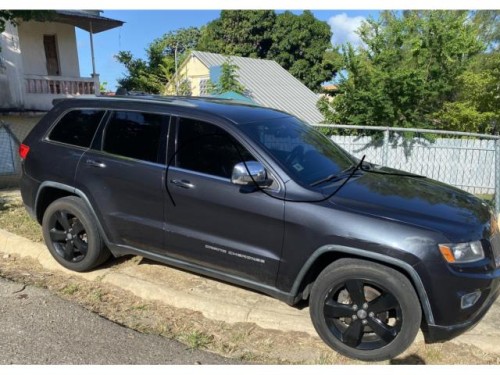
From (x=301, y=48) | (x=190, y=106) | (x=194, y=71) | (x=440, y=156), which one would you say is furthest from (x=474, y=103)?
(x=301, y=48)

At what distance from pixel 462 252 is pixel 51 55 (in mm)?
17394

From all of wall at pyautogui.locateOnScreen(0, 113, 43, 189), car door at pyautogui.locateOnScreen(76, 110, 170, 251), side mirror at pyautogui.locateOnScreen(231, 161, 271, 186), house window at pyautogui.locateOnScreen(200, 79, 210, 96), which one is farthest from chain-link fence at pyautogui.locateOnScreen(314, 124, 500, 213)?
house window at pyautogui.locateOnScreen(200, 79, 210, 96)

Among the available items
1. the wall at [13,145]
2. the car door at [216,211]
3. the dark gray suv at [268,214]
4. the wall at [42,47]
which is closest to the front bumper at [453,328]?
the dark gray suv at [268,214]

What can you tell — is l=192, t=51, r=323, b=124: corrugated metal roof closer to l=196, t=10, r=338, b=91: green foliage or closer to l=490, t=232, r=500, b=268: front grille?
l=196, t=10, r=338, b=91: green foliage

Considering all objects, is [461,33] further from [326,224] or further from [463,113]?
[326,224]

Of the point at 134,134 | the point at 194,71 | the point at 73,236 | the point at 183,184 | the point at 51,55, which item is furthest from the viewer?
the point at 194,71

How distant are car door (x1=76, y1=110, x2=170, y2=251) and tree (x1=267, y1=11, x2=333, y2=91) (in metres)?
37.3

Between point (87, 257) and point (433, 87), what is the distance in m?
11.0

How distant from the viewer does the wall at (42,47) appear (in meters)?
16.0

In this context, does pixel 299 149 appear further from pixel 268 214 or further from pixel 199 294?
pixel 199 294

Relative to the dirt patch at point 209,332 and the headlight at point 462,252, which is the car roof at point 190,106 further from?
the headlight at point 462,252

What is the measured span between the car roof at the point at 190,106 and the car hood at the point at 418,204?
1008mm

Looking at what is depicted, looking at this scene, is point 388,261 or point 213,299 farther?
point 213,299

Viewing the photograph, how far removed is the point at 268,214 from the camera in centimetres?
340
